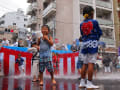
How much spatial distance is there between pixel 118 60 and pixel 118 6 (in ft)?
51.1

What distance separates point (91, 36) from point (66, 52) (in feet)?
21.6

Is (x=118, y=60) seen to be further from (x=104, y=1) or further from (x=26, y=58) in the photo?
(x=104, y=1)

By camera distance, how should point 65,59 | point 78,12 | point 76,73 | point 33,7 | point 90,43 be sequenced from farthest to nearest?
1. point 33,7
2. point 78,12
3. point 65,59
4. point 76,73
5. point 90,43

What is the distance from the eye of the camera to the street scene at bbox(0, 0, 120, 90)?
349cm

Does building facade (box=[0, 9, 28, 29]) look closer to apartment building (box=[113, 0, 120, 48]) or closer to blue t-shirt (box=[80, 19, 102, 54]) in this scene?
apartment building (box=[113, 0, 120, 48])

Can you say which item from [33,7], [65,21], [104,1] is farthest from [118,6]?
[33,7]

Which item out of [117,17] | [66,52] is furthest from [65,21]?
[66,52]

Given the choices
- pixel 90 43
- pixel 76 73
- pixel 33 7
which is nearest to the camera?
pixel 90 43

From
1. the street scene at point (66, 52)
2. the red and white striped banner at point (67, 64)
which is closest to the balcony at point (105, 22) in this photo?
the street scene at point (66, 52)

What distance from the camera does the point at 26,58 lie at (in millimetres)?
9070

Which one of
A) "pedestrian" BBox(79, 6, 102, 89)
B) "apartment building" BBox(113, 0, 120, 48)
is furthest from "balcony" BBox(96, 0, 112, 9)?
"pedestrian" BBox(79, 6, 102, 89)

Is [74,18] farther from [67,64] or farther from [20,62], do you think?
[20,62]

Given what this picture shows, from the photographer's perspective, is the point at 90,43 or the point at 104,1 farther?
the point at 104,1

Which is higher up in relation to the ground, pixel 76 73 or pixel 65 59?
pixel 65 59
